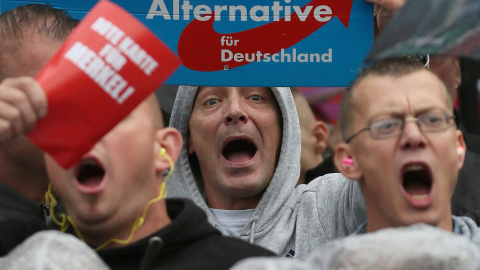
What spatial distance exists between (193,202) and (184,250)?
253mm

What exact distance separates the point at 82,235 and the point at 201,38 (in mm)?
1186

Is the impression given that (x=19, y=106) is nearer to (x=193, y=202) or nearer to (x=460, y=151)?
(x=193, y=202)

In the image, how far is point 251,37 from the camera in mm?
3969

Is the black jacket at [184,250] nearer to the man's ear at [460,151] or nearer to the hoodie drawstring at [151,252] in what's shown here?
the hoodie drawstring at [151,252]

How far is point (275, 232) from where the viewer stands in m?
4.04

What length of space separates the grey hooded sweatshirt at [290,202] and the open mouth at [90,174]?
0.42m

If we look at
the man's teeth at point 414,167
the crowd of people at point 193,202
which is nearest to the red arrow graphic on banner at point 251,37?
the crowd of people at point 193,202

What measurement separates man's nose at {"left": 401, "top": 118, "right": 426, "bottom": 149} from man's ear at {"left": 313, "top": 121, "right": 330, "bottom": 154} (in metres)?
2.42

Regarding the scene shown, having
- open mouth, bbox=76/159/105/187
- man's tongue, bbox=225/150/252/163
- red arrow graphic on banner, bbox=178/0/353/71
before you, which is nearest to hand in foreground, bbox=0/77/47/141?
open mouth, bbox=76/159/105/187

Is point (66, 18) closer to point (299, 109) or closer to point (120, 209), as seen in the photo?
point (120, 209)

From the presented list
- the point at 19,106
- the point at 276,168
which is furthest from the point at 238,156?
the point at 19,106

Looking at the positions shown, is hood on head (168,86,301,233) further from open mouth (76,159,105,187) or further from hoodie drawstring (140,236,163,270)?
hoodie drawstring (140,236,163,270)

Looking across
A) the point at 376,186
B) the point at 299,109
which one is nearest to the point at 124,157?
the point at 376,186

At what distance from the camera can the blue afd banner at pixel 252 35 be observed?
3.95m
